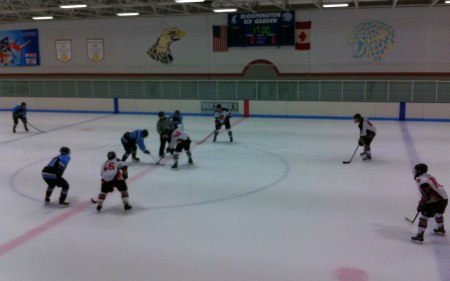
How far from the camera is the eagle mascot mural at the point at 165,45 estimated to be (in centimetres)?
2036

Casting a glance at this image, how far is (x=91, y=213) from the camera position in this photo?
604 cm

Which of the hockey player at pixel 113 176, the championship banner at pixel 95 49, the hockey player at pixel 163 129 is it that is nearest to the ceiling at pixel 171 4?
the championship banner at pixel 95 49

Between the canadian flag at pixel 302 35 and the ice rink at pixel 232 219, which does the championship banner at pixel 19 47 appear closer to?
the ice rink at pixel 232 219

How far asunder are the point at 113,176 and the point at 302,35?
1474cm

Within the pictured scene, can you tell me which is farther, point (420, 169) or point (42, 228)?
point (42, 228)

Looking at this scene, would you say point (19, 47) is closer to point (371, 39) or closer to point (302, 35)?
point (302, 35)

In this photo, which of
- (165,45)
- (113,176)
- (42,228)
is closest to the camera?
(42,228)

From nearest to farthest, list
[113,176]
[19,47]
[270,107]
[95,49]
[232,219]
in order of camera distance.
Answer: [232,219]
[113,176]
[270,107]
[95,49]
[19,47]

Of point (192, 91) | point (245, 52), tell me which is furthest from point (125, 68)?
point (245, 52)

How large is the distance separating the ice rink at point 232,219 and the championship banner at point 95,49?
11.5 metres

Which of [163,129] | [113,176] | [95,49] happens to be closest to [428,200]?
[113,176]

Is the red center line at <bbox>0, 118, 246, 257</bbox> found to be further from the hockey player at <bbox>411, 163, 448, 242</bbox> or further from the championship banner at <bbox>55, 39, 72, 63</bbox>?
the championship banner at <bbox>55, 39, 72, 63</bbox>

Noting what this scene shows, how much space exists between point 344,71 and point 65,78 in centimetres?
1430

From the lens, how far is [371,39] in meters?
17.9
